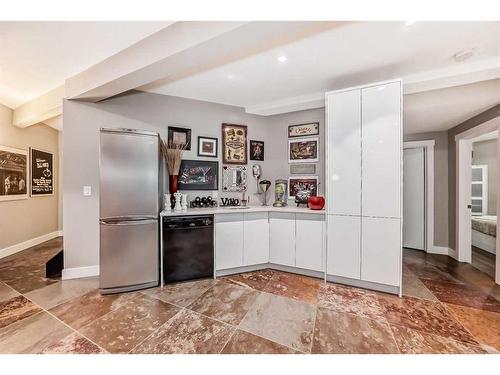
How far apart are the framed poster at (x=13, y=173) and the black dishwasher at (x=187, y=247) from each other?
3.41 m

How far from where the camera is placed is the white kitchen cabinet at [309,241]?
3.01m

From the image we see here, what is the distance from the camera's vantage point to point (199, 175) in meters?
3.61

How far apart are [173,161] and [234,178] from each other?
1.08 metres

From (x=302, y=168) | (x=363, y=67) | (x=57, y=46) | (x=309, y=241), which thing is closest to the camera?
(x=57, y=46)

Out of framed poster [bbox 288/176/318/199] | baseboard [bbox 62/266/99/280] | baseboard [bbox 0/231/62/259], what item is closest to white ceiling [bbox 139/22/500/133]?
framed poster [bbox 288/176/318/199]

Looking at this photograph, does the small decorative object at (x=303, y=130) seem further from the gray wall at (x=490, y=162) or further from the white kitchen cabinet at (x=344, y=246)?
the gray wall at (x=490, y=162)

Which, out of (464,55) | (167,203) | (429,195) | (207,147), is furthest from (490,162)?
(167,203)

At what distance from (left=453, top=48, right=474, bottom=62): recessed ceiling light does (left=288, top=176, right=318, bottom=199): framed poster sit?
2102mm

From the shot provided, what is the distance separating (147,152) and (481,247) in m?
6.40

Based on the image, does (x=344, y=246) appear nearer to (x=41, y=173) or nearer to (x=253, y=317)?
(x=253, y=317)

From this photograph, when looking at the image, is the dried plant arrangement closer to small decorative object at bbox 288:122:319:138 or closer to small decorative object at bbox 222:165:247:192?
small decorative object at bbox 222:165:247:192

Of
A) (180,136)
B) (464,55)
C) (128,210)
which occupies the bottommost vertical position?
(128,210)

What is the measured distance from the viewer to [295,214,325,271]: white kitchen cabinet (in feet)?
9.87

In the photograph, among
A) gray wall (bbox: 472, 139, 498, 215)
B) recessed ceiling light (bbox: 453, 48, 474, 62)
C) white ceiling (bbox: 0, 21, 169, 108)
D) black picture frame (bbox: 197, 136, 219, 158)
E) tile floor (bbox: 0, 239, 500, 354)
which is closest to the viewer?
tile floor (bbox: 0, 239, 500, 354)
